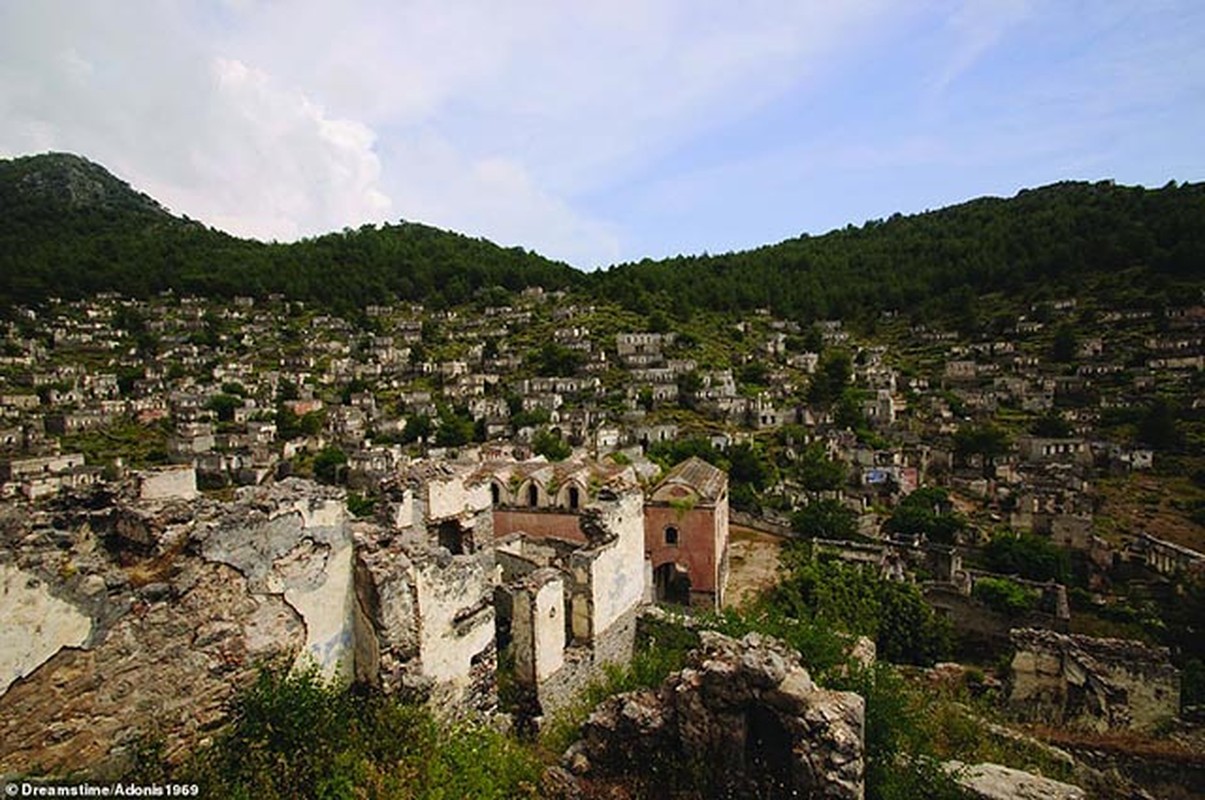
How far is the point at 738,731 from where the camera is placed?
657 centimetres

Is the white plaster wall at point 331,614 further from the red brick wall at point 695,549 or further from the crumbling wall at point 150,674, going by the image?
the red brick wall at point 695,549

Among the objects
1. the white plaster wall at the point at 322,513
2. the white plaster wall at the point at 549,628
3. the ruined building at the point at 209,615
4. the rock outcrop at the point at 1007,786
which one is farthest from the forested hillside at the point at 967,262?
the white plaster wall at the point at 322,513

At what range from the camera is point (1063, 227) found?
112 metres

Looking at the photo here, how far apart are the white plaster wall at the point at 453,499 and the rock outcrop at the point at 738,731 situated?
7086 mm

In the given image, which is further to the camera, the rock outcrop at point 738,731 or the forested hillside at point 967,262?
the forested hillside at point 967,262

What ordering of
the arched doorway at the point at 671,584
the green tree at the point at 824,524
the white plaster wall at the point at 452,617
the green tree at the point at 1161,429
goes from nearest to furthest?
the white plaster wall at the point at 452,617 → the arched doorway at the point at 671,584 → the green tree at the point at 824,524 → the green tree at the point at 1161,429

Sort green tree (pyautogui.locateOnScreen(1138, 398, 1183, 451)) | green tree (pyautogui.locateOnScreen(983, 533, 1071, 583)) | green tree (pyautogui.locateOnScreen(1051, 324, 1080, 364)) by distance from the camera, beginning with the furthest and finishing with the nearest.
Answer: green tree (pyautogui.locateOnScreen(1051, 324, 1080, 364)) < green tree (pyautogui.locateOnScreen(1138, 398, 1183, 451)) < green tree (pyautogui.locateOnScreen(983, 533, 1071, 583))

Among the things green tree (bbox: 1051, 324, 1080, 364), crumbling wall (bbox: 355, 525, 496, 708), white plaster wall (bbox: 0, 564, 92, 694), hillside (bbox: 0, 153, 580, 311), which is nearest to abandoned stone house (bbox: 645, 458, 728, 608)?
crumbling wall (bbox: 355, 525, 496, 708)

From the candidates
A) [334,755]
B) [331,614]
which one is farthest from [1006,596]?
[334,755]

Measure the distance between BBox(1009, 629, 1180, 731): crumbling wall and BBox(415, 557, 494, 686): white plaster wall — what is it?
12.7m

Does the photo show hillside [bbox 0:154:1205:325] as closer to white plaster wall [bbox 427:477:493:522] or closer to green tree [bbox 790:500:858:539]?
green tree [bbox 790:500:858:539]

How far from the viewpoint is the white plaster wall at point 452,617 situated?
8.41m

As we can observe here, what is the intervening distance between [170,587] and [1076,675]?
1749cm

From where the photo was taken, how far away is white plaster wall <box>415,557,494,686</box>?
8.41 metres
